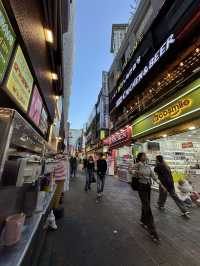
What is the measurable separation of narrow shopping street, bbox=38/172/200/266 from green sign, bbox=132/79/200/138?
3.59 m

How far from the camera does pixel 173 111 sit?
20.4 ft

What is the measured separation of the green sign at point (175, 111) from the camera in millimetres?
5227

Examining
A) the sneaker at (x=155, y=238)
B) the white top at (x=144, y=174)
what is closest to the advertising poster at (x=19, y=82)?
the white top at (x=144, y=174)

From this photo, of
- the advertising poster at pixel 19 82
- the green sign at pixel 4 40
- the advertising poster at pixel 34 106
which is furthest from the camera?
the advertising poster at pixel 34 106

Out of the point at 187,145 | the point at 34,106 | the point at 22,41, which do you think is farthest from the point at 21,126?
the point at 187,145

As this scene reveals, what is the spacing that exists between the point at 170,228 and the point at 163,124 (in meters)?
4.60

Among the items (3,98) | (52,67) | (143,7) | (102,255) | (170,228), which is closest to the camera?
(3,98)

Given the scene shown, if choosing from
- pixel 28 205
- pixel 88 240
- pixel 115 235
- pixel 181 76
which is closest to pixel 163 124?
pixel 181 76

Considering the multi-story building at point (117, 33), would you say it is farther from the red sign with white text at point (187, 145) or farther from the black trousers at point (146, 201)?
the black trousers at point (146, 201)

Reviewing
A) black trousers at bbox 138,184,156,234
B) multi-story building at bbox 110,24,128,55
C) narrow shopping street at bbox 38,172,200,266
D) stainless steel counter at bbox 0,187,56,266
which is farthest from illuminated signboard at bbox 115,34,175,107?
multi-story building at bbox 110,24,128,55

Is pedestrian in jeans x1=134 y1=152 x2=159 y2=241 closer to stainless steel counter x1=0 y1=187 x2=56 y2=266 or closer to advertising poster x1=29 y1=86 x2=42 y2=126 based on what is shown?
stainless steel counter x1=0 y1=187 x2=56 y2=266

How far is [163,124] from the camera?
6.70 meters

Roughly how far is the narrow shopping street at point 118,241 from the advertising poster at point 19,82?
103 inches

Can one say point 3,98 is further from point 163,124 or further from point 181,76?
point 181,76
